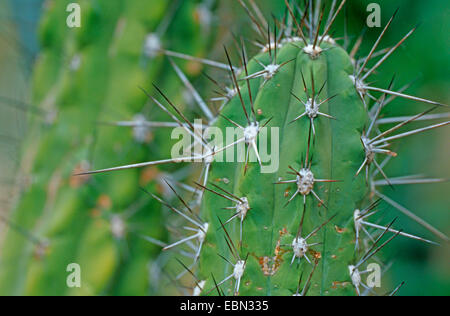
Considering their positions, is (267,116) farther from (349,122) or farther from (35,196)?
(35,196)

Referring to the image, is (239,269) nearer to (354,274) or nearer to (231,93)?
(354,274)

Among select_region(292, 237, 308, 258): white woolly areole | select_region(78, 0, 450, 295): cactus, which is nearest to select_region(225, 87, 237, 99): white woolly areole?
select_region(78, 0, 450, 295): cactus

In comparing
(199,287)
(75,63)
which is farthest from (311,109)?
(75,63)

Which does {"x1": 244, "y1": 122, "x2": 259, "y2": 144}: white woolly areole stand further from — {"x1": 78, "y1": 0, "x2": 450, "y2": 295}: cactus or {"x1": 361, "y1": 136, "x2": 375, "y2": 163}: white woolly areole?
{"x1": 361, "y1": 136, "x2": 375, "y2": 163}: white woolly areole

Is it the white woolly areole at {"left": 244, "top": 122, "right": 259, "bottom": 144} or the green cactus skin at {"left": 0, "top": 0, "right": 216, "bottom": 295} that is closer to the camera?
the white woolly areole at {"left": 244, "top": 122, "right": 259, "bottom": 144}

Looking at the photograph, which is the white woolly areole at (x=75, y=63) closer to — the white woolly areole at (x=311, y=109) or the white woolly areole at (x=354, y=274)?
the white woolly areole at (x=311, y=109)

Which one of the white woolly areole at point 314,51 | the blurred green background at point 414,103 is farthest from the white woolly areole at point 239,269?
the blurred green background at point 414,103
